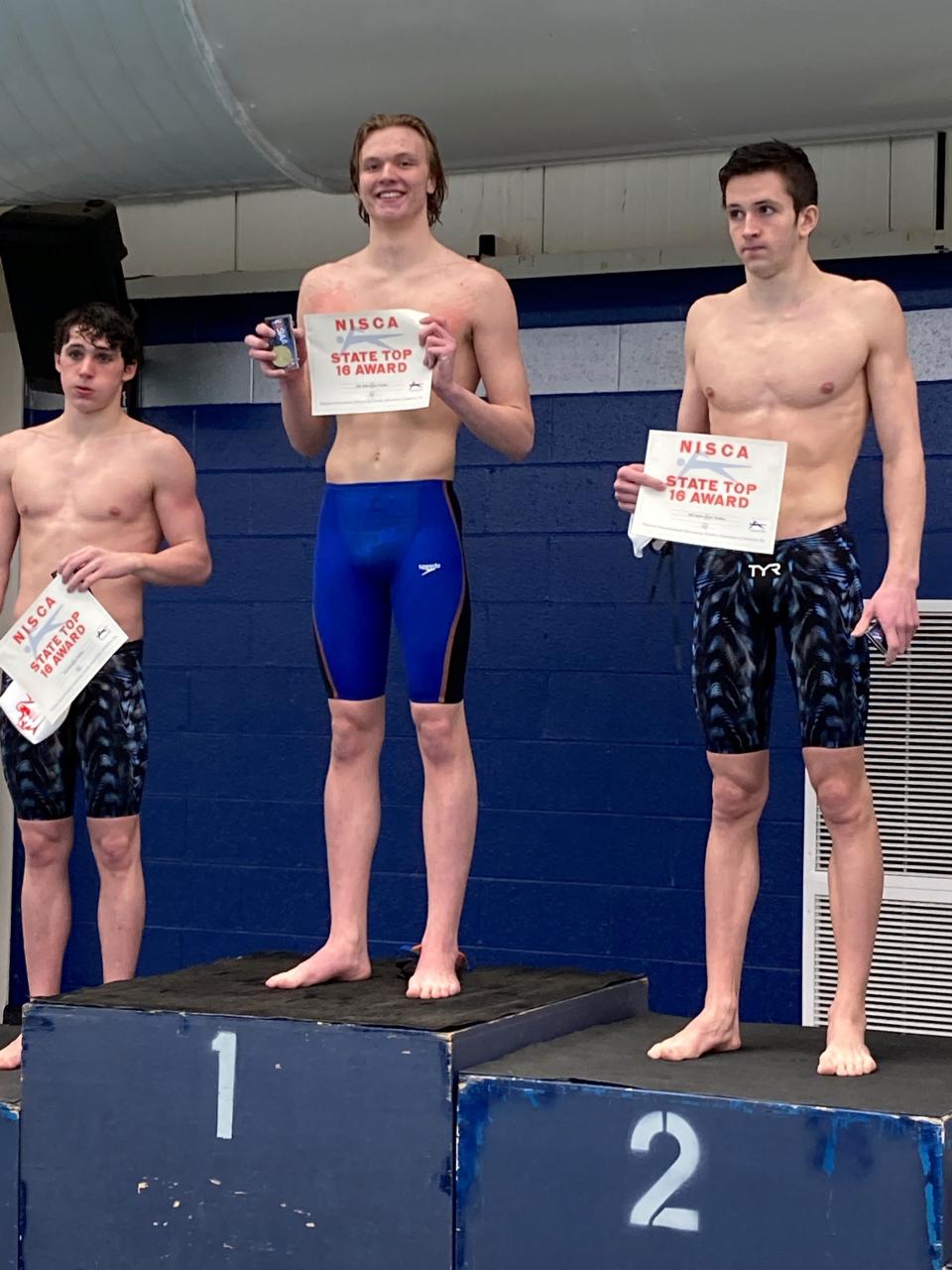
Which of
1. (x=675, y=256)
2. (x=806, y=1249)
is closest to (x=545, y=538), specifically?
(x=675, y=256)

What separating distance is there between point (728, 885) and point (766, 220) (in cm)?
128

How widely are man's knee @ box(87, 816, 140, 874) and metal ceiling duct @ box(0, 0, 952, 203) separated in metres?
1.84

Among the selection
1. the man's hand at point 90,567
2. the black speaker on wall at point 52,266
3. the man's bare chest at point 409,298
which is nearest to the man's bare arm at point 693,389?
the man's bare chest at point 409,298

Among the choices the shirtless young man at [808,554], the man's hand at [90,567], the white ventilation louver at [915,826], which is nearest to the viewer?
the shirtless young man at [808,554]

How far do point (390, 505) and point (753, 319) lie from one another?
828 millimetres

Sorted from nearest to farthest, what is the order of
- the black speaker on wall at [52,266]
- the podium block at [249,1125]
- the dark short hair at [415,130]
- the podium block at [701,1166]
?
the podium block at [701,1166] → the podium block at [249,1125] → the dark short hair at [415,130] → the black speaker on wall at [52,266]

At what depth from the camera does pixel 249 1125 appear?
11.1 ft

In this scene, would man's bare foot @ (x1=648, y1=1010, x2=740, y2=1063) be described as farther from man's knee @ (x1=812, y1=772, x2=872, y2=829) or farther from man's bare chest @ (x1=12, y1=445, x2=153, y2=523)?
man's bare chest @ (x1=12, y1=445, x2=153, y2=523)

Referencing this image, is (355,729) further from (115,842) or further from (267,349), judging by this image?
(267,349)

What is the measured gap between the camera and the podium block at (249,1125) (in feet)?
10.6

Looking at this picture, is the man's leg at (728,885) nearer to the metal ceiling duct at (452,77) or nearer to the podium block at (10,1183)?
the podium block at (10,1183)

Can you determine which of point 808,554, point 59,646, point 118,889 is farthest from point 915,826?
point 59,646

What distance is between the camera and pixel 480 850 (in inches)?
223

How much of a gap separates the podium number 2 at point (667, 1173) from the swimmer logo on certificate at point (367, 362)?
1.45 metres
